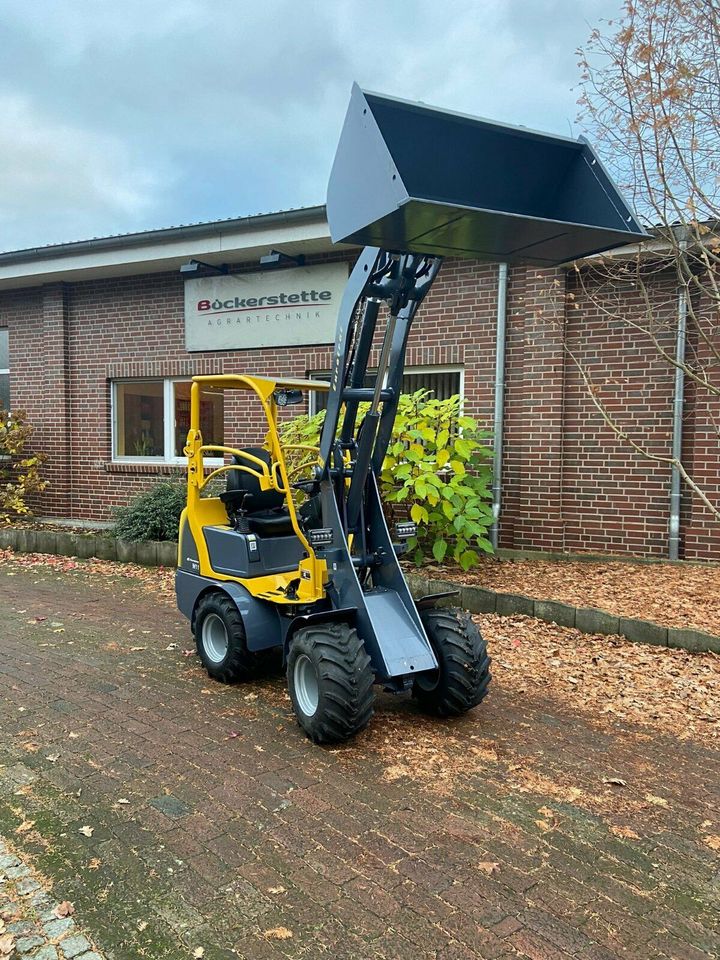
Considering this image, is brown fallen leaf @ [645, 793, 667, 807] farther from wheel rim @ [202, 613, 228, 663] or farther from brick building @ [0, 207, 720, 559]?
brick building @ [0, 207, 720, 559]

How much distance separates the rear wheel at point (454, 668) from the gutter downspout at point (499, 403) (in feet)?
14.0

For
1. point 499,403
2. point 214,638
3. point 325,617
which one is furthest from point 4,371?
point 325,617

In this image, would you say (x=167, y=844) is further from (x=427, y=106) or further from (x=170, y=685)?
(x=427, y=106)

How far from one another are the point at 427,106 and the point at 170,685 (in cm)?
385

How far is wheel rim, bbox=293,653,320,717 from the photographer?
3.93 m

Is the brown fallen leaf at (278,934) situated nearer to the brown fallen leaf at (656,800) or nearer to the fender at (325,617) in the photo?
the fender at (325,617)

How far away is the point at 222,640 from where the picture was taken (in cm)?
499

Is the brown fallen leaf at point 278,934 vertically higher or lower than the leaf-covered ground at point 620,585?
lower

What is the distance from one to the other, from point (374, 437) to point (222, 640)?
1869 millimetres

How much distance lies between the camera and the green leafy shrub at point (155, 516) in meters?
9.18

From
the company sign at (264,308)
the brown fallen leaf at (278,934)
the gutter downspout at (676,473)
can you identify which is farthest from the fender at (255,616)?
the company sign at (264,308)

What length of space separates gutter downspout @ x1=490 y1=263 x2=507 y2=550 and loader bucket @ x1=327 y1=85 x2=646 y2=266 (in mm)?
4593

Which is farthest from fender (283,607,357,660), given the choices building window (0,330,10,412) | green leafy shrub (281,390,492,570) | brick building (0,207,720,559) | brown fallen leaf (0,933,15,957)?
building window (0,330,10,412)

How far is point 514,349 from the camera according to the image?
8383 mm
